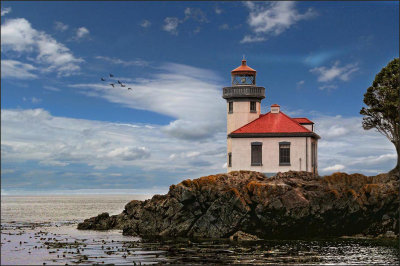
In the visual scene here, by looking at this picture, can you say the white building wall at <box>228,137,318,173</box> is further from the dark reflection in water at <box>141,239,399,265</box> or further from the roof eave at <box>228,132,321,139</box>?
the dark reflection in water at <box>141,239,399,265</box>

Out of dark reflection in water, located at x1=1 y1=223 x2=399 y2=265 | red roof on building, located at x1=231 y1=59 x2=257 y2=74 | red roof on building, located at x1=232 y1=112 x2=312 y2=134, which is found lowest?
dark reflection in water, located at x1=1 y1=223 x2=399 y2=265

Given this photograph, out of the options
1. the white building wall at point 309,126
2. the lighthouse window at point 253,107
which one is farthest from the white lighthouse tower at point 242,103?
the white building wall at point 309,126

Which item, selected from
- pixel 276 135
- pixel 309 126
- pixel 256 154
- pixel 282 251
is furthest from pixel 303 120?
pixel 282 251

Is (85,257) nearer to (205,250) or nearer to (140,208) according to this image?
(205,250)

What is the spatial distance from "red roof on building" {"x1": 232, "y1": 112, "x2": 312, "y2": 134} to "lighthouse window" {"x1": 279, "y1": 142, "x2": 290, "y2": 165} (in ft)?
4.90

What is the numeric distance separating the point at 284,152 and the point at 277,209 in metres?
9.45

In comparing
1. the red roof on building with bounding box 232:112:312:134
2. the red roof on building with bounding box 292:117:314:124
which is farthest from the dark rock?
the red roof on building with bounding box 292:117:314:124

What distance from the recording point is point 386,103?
52438mm

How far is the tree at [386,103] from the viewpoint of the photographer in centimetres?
5250

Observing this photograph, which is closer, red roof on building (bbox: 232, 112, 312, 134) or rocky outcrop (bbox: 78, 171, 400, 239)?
rocky outcrop (bbox: 78, 171, 400, 239)

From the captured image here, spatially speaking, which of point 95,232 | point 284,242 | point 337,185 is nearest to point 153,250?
point 284,242

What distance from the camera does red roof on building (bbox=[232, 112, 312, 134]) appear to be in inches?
2081

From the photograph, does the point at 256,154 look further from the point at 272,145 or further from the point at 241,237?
the point at 241,237

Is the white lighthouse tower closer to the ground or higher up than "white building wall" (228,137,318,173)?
higher up
